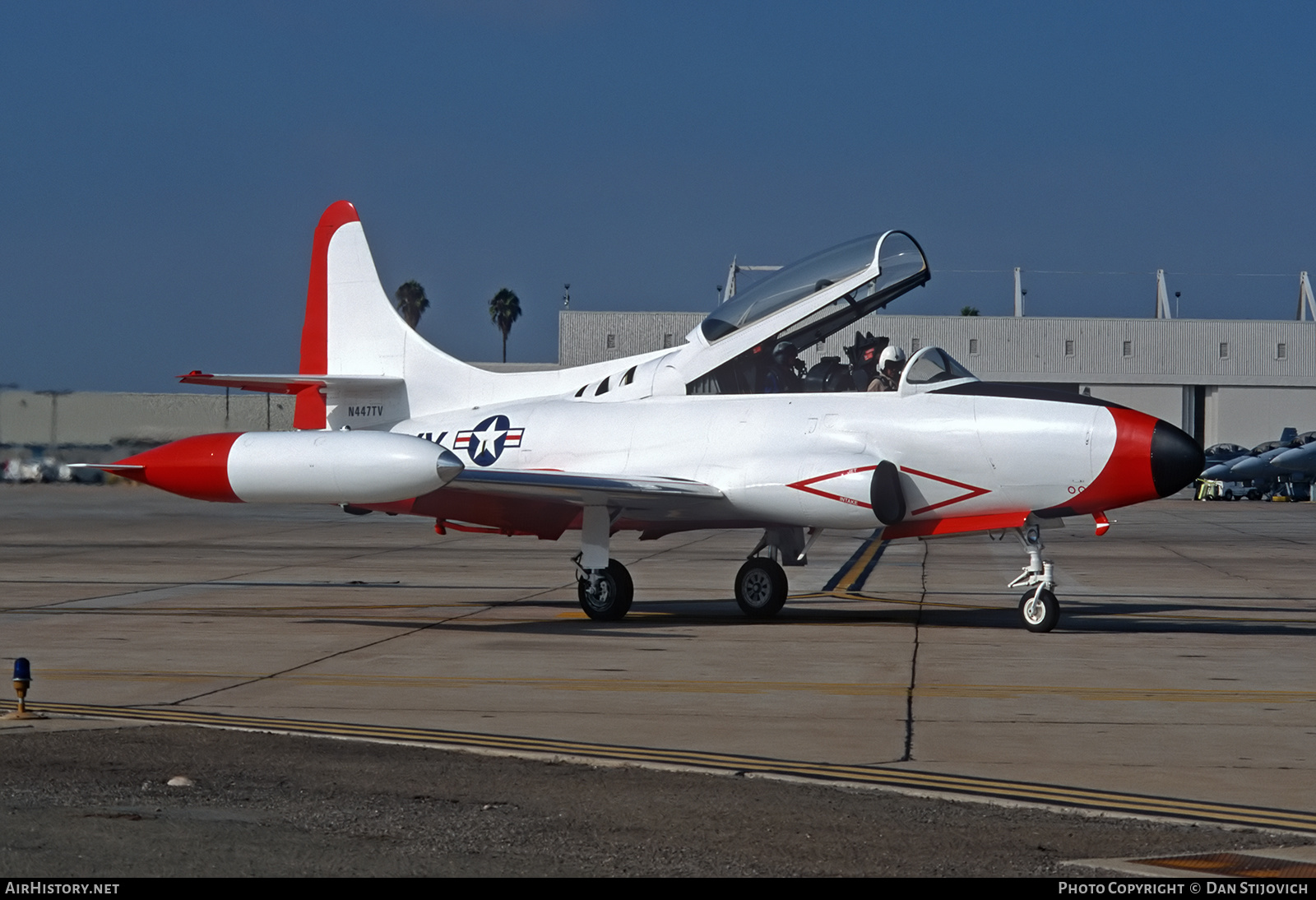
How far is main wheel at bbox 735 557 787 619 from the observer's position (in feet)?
51.5

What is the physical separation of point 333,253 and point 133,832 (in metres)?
13.4

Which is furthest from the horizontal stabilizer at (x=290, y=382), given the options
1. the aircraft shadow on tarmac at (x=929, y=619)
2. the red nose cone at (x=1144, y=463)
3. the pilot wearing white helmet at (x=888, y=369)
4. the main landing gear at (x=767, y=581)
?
the red nose cone at (x=1144, y=463)

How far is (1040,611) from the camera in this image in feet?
46.8

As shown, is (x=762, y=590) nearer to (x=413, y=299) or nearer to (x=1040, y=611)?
(x=1040, y=611)

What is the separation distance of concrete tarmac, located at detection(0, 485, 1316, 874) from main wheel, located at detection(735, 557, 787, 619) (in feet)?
0.91

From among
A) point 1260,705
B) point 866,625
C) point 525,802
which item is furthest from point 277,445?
point 1260,705

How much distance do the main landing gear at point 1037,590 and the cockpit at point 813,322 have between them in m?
2.01

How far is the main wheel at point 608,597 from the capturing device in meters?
15.5

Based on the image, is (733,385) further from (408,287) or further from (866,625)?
(408,287)

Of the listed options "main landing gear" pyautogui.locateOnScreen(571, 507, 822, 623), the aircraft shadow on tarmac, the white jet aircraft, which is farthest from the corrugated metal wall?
"main landing gear" pyautogui.locateOnScreen(571, 507, 822, 623)

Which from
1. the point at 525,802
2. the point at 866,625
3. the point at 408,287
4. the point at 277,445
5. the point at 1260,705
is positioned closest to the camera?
the point at 525,802

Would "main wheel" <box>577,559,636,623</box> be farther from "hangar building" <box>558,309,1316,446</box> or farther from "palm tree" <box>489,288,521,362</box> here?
"palm tree" <box>489,288,521,362</box>

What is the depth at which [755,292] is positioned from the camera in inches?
622

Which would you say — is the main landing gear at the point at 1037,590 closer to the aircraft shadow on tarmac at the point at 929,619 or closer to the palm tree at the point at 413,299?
the aircraft shadow on tarmac at the point at 929,619
